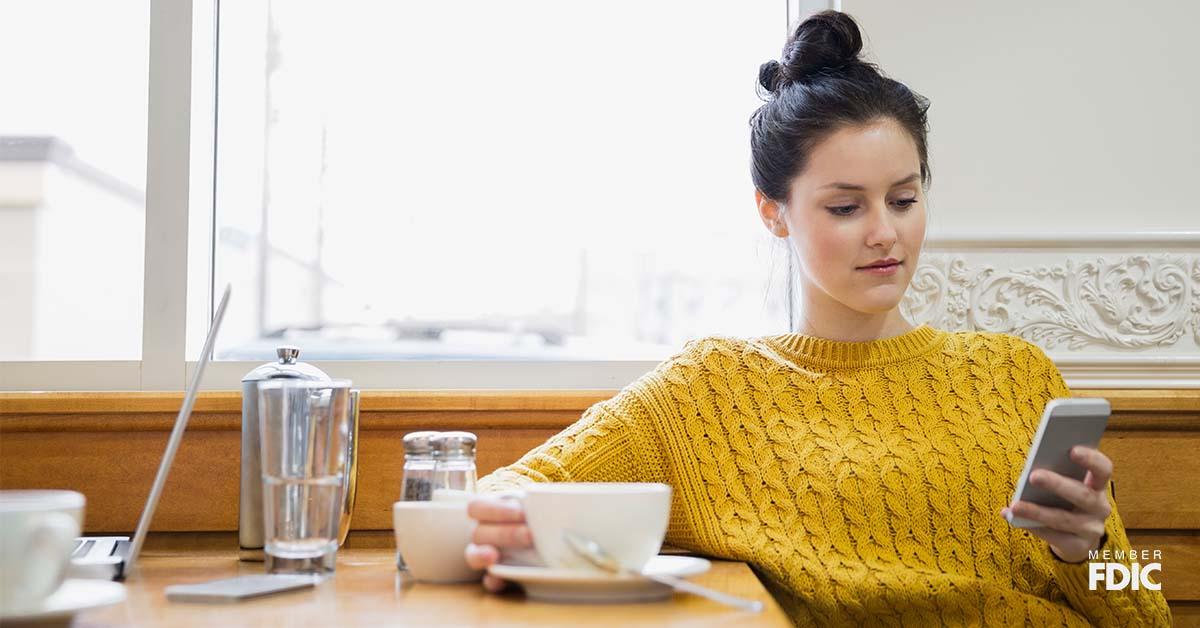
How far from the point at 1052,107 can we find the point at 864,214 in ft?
1.79

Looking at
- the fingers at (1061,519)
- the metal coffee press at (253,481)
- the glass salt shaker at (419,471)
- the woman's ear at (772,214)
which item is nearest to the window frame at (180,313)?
the woman's ear at (772,214)

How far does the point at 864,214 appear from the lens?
57.9 inches

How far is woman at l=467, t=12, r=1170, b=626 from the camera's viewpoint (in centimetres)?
134

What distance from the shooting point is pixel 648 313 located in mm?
1990

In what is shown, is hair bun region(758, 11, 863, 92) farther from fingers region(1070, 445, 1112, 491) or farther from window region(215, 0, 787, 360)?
fingers region(1070, 445, 1112, 491)

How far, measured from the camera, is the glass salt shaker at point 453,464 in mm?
1145

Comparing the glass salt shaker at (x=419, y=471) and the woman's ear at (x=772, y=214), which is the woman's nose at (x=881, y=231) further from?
the glass salt shaker at (x=419, y=471)

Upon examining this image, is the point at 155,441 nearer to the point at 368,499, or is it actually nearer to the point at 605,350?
the point at 368,499

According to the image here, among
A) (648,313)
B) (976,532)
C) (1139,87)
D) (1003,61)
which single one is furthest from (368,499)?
(1139,87)

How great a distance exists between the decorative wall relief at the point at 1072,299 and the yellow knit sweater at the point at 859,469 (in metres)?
0.25

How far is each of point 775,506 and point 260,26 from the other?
4.16 feet

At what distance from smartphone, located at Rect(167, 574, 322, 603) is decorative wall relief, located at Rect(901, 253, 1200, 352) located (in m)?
1.15

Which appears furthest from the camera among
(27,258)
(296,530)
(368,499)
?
(27,258)

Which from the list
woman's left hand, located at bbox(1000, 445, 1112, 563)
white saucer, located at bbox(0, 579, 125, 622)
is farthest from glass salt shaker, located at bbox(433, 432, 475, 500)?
woman's left hand, located at bbox(1000, 445, 1112, 563)
